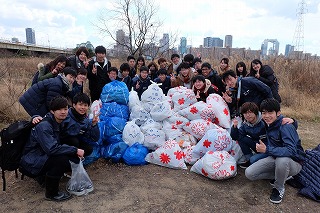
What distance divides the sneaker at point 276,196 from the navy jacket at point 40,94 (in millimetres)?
2837

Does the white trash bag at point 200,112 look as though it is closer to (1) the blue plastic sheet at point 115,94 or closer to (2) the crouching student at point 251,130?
(2) the crouching student at point 251,130

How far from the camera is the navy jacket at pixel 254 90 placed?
3.76 m

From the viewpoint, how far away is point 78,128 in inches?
116

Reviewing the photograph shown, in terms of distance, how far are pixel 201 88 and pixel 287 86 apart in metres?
5.65

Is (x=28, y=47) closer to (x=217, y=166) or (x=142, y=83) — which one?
(x=142, y=83)

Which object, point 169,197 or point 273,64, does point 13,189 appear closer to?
point 169,197

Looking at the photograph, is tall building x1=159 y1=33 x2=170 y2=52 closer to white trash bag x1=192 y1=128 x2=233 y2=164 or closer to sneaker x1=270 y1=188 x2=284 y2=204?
white trash bag x1=192 y1=128 x2=233 y2=164

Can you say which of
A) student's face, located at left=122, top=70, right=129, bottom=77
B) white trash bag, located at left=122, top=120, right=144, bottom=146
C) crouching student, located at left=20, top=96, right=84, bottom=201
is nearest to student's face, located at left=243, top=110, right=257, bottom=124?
white trash bag, located at left=122, top=120, right=144, bottom=146

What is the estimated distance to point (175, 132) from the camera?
12.7 ft

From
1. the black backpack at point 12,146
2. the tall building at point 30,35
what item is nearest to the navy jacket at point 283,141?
the black backpack at point 12,146

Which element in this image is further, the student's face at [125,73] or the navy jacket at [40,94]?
the student's face at [125,73]

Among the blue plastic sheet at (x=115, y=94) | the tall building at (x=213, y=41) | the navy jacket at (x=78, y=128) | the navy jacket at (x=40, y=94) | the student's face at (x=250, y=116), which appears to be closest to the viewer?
the navy jacket at (x=78, y=128)

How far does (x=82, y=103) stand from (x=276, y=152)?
2210mm

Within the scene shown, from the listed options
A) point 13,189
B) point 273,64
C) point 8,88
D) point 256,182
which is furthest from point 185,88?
point 273,64
